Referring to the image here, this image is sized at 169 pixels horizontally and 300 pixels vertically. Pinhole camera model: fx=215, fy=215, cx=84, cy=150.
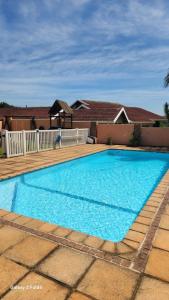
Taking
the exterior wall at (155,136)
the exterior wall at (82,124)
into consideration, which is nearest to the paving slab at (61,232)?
the exterior wall at (155,136)

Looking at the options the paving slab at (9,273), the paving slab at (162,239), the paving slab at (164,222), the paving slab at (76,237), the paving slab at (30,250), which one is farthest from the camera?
the paving slab at (164,222)

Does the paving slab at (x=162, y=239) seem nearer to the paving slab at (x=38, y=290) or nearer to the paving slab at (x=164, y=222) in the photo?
the paving slab at (x=164, y=222)

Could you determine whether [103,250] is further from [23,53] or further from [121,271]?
[23,53]

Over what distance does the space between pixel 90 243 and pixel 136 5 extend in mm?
7527

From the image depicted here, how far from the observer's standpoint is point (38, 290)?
83.6 inches

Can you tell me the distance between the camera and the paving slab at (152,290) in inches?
80.4

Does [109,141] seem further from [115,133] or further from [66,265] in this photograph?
[66,265]

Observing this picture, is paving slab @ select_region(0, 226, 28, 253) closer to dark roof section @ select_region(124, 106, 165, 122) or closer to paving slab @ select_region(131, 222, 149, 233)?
paving slab @ select_region(131, 222, 149, 233)

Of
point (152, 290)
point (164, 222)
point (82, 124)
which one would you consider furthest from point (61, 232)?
point (82, 124)

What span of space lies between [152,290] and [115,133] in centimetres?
1553

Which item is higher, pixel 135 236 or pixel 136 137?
pixel 136 137

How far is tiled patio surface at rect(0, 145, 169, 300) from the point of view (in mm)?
2109

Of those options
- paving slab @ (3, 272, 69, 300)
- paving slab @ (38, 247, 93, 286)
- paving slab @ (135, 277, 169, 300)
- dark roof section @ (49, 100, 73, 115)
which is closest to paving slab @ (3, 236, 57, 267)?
paving slab @ (38, 247, 93, 286)

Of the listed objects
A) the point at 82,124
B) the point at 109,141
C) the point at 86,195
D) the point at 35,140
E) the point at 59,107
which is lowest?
the point at 86,195
